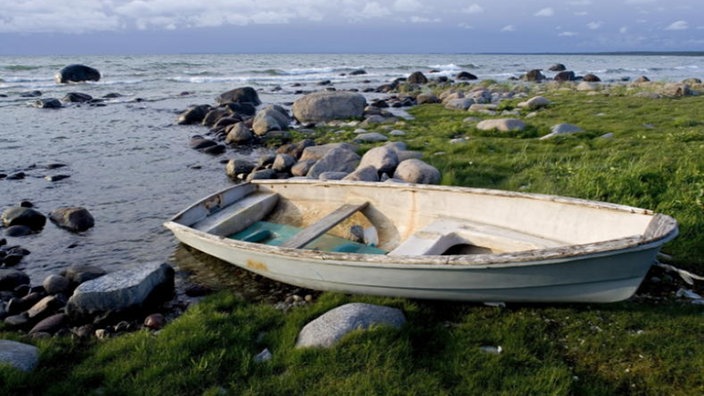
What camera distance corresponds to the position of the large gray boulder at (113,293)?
18.5 ft

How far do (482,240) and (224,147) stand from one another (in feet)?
37.8

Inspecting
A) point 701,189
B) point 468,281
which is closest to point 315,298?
point 468,281

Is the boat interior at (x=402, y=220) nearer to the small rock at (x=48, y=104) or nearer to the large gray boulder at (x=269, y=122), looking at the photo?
the large gray boulder at (x=269, y=122)

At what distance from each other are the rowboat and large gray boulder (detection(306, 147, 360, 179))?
2.49m

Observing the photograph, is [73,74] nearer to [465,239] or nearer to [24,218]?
[24,218]

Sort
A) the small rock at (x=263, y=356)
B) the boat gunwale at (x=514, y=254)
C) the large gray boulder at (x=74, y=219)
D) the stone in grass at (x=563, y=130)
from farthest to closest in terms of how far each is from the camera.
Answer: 1. the stone in grass at (x=563, y=130)
2. the large gray boulder at (x=74, y=219)
3. the small rock at (x=263, y=356)
4. the boat gunwale at (x=514, y=254)

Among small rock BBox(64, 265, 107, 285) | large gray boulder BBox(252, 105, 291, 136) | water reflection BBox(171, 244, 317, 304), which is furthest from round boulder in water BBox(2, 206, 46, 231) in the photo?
large gray boulder BBox(252, 105, 291, 136)

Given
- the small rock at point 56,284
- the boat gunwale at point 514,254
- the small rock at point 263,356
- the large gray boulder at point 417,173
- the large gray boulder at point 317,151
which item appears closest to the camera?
the boat gunwale at point 514,254

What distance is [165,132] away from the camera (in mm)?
19312

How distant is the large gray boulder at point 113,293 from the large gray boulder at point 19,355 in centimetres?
93

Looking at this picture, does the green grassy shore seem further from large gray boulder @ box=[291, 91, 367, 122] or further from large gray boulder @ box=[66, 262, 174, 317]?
large gray boulder @ box=[291, 91, 367, 122]

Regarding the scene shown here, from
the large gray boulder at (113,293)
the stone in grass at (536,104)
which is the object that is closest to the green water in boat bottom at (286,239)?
the large gray boulder at (113,293)

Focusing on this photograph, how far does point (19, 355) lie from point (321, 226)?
3674mm

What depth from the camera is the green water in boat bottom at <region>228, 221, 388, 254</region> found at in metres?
7.23
